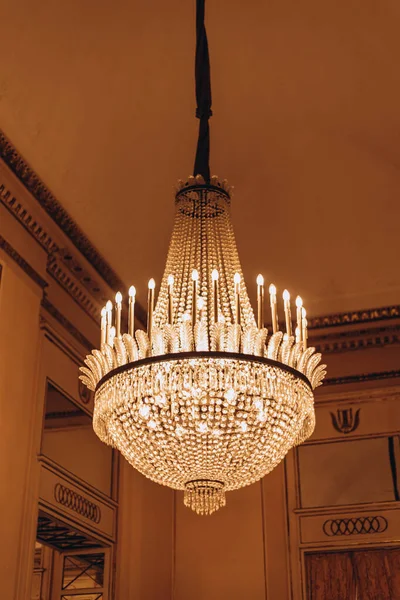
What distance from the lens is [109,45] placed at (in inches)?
154

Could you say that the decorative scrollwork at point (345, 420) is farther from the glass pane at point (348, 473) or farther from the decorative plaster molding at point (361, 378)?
the decorative plaster molding at point (361, 378)

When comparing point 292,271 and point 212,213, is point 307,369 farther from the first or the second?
point 292,271

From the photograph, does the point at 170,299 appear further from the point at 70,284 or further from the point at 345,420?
the point at 345,420

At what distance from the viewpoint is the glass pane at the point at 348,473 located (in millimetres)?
5945

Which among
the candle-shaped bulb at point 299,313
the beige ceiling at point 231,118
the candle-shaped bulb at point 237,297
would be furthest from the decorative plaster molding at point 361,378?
the candle-shaped bulb at point 237,297

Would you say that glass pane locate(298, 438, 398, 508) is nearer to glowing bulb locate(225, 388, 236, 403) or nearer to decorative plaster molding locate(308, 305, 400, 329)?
decorative plaster molding locate(308, 305, 400, 329)

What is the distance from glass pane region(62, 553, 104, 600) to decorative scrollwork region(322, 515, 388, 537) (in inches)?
63.8

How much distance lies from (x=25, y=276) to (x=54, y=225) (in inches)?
17.9

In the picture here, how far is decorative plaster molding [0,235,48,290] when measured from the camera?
4637mm

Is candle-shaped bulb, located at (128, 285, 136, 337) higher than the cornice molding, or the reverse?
the cornice molding

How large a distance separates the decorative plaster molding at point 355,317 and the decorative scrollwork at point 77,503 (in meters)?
2.14

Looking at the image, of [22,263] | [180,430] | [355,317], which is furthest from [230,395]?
[355,317]

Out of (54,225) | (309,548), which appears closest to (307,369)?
(54,225)

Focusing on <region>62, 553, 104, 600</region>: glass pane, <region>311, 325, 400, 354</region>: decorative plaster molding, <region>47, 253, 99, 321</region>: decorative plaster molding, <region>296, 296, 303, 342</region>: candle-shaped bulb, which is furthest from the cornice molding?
<region>296, 296, 303, 342</region>: candle-shaped bulb
